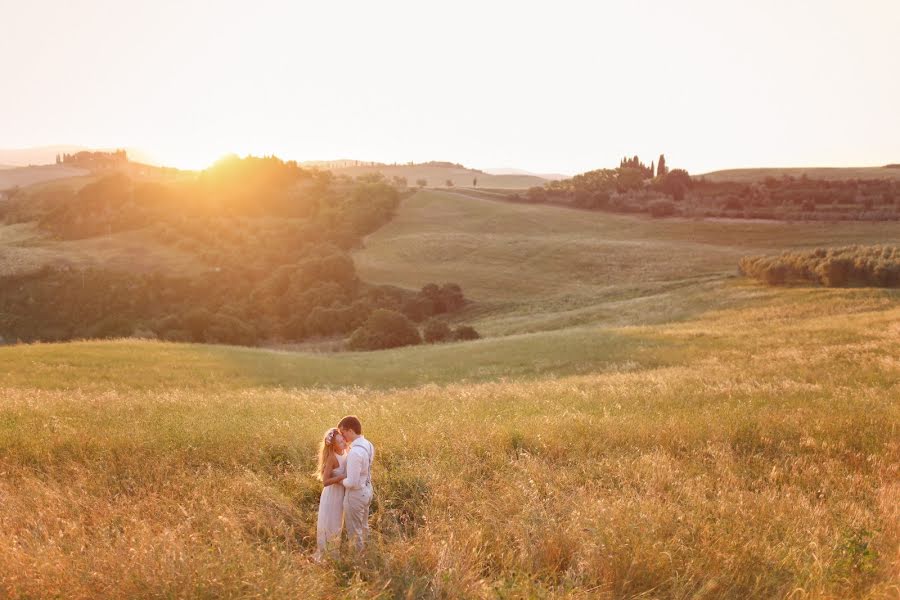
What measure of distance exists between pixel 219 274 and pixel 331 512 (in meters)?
69.2

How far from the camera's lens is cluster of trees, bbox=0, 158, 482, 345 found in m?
60.0

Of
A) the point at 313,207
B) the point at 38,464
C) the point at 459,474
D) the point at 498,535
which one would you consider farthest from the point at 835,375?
the point at 313,207

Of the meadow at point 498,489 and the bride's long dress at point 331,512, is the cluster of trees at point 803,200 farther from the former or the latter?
the bride's long dress at point 331,512

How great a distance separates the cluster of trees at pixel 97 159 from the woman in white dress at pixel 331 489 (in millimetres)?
175008

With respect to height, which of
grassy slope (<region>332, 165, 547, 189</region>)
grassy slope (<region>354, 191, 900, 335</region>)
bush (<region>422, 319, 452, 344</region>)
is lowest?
bush (<region>422, 319, 452, 344</region>)

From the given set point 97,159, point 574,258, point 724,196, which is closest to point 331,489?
point 574,258

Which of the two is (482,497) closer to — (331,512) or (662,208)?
Result: (331,512)

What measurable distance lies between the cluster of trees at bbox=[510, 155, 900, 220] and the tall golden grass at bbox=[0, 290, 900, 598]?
81.8 meters

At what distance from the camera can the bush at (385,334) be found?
4584cm

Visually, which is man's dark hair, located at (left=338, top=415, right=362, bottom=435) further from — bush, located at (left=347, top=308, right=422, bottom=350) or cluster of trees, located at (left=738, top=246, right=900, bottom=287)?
cluster of trees, located at (left=738, top=246, right=900, bottom=287)

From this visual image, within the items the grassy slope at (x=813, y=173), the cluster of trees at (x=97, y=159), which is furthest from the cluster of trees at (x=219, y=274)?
the grassy slope at (x=813, y=173)

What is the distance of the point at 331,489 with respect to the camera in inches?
273

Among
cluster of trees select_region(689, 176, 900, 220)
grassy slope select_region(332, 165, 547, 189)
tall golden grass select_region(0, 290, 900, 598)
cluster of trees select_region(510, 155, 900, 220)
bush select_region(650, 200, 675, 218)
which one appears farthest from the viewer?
grassy slope select_region(332, 165, 547, 189)

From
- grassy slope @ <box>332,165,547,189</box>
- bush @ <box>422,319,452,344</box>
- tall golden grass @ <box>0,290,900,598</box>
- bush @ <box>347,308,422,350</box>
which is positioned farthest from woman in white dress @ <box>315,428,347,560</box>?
grassy slope @ <box>332,165,547,189</box>
